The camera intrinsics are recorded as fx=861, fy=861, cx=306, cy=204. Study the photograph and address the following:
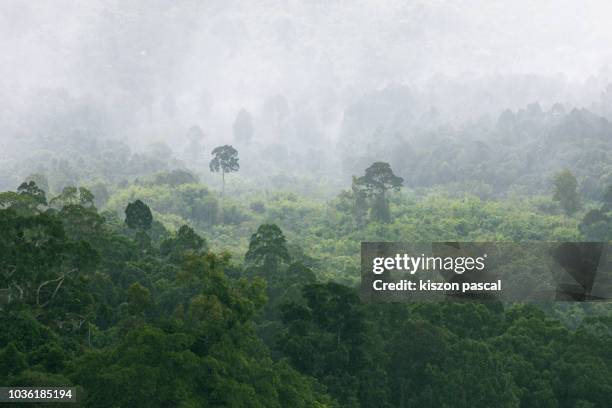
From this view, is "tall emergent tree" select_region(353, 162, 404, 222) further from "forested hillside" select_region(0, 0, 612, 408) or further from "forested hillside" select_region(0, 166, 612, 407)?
"forested hillside" select_region(0, 166, 612, 407)

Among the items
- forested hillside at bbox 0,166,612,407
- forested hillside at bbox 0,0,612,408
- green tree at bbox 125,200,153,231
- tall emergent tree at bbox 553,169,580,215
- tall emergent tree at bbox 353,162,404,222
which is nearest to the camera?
forested hillside at bbox 0,166,612,407

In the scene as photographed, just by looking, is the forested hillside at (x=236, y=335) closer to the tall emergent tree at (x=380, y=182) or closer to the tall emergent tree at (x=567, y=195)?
the tall emergent tree at (x=380, y=182)

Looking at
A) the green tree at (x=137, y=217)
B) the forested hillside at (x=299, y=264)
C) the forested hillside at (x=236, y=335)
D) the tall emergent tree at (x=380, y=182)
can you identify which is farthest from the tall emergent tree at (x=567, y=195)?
the green tree at (x=137, y=217)

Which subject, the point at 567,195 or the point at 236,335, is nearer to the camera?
the point at 236,335

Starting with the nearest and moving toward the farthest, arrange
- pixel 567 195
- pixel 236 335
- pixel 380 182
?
pixel 236 335
pixel 567 195
pixel 380 182

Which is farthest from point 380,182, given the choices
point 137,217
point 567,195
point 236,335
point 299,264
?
point 236,335

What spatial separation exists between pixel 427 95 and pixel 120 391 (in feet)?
470

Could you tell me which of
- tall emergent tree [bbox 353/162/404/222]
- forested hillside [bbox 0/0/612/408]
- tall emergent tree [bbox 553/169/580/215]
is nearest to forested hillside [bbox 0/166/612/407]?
forested hillside [bbox 0/0/612/408]

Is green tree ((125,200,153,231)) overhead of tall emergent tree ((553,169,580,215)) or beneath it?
beneath

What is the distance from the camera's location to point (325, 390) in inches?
1123

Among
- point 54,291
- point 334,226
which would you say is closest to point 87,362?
point 54,291

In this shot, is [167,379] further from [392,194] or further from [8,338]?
[392,194]

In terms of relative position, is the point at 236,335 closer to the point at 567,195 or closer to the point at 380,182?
the point at 380,182

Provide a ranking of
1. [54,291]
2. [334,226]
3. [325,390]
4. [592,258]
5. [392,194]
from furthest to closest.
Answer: [392,194] → [334,226] → [592,258] → [325,390] → [54,291]
